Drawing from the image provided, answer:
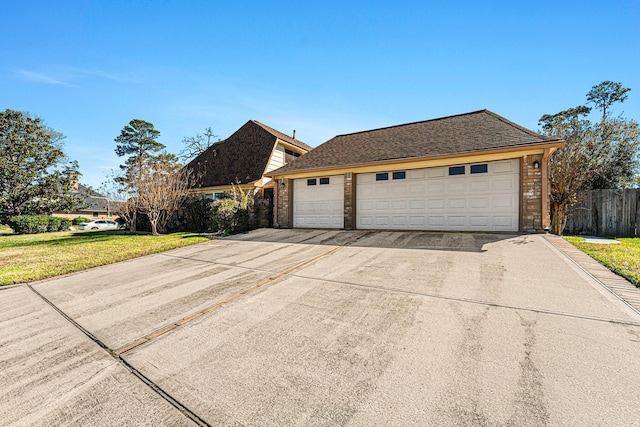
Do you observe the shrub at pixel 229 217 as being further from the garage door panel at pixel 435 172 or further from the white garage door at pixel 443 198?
the garage door panel at pixel 435 172

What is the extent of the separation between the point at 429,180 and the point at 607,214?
7.90m

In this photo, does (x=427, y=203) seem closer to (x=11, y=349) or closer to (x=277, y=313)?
(x=277, y=313)

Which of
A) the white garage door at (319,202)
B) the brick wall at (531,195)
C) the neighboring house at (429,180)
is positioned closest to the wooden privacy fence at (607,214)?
the neighboring house at (429,180)

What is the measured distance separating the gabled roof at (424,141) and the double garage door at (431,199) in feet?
2.18

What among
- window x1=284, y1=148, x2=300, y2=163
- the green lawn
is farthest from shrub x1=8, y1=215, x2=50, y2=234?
the green lawn

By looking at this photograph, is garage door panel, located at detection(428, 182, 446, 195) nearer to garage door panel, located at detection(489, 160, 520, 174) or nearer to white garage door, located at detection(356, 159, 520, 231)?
white garage door, located at detection(356, 159, 520, 231)

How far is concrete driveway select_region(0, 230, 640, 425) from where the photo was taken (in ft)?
6.28

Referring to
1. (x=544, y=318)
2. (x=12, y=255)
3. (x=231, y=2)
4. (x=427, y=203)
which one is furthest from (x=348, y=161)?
(x=12, y=255)

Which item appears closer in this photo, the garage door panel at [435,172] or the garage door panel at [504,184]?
the garage door panel at [504,184]

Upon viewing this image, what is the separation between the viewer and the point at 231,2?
8195mm

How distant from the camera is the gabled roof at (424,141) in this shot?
884 cm

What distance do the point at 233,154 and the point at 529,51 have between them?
15.8 metres

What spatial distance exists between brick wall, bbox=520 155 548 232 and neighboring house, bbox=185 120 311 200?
1137cm

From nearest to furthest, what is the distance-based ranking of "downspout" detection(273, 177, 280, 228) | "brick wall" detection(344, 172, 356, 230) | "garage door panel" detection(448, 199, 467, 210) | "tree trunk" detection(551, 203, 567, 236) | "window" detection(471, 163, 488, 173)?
"window" detection(471, 163, 488, 173)
"garage door panel" detection(448, 199, 467, 210)
"tree trunk" detection(551, 203, 567, 236)
"brick wall" detection(344, 172, 356, 230)
"downspout" detection(273, 177, 280, 228)
